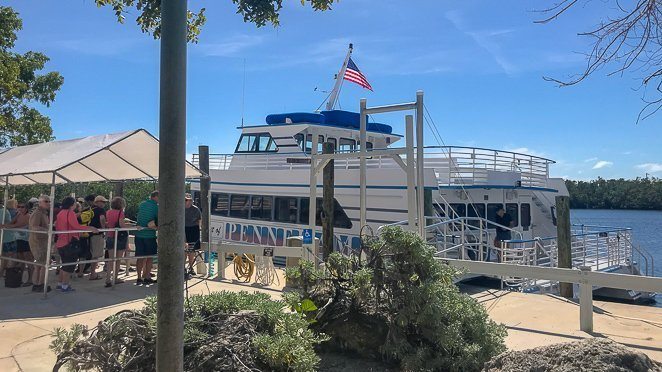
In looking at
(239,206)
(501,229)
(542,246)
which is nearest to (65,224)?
(239,206)

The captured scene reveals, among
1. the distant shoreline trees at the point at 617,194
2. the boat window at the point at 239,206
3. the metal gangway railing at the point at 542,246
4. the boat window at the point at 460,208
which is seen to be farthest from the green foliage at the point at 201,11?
the distant shoreline trees at the point at 617,194

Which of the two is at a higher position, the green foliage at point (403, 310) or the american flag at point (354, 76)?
the american flag at point (354, 76)

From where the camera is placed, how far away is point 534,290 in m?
12.2

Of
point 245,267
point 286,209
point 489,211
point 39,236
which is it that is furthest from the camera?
point 286,209

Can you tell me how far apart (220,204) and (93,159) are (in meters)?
9.61

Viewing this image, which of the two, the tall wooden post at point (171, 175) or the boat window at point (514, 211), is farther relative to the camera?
the boat window at point (514, 211)

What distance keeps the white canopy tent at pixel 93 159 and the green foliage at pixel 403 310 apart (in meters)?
4.99

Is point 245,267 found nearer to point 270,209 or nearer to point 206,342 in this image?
point 270,209

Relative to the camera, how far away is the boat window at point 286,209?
16734 mm

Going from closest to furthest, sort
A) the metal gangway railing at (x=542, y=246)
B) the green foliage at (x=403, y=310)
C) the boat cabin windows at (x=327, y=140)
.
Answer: the green foliage at (x=403, y=310), the metal gangway railing at (x=542, y=246), the boat cabin windows at (x=327, y=140)

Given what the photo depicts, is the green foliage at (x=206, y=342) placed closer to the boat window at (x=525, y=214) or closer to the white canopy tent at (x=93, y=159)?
the white canopy tent at (x=93, y=159)

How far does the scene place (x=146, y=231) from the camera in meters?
9.48

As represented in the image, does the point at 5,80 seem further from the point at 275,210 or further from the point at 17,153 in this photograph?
the point at 275,210

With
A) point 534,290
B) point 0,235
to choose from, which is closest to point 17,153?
point 0,235
